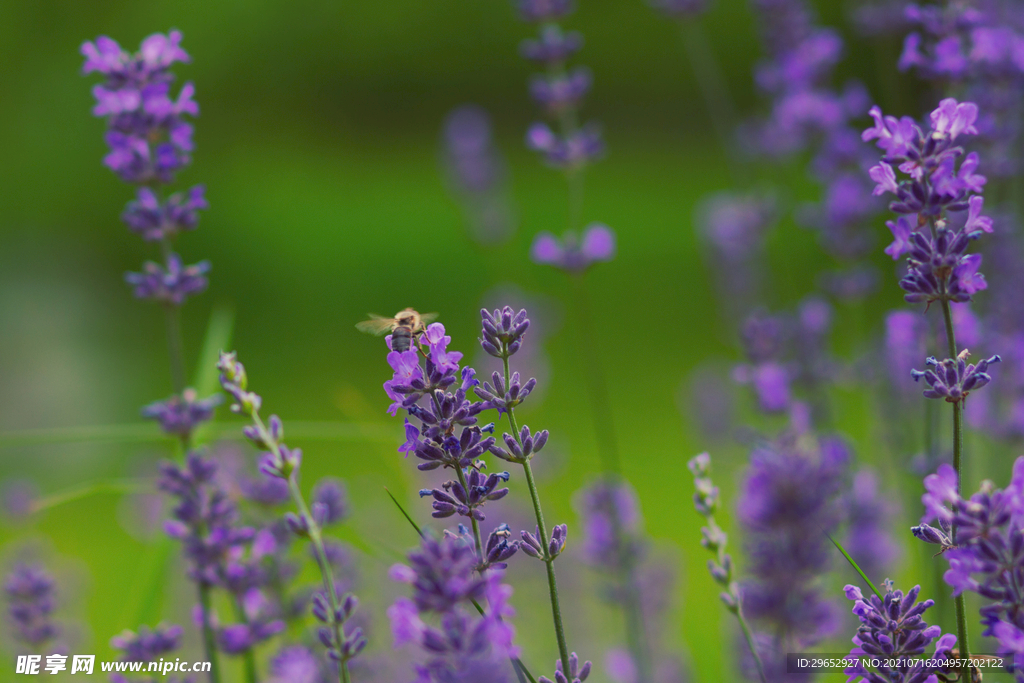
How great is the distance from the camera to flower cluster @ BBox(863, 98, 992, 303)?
78 centimetres

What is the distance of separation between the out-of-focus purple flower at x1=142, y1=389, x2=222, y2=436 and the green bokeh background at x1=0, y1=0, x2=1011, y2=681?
468 cm

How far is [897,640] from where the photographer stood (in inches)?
29.0

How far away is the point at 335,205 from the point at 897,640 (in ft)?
28.2

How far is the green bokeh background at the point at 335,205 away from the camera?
7.00 metres

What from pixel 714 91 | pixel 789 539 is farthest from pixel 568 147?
pixel 714 91

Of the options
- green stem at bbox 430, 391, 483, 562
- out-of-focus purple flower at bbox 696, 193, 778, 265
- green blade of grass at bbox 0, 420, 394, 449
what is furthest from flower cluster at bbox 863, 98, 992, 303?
out-of-focus purple flower at bbox 696, 193, 778, 265

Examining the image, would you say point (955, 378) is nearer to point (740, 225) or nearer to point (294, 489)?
point (294, 489)

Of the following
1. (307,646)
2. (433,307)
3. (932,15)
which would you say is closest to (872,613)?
(307,646)

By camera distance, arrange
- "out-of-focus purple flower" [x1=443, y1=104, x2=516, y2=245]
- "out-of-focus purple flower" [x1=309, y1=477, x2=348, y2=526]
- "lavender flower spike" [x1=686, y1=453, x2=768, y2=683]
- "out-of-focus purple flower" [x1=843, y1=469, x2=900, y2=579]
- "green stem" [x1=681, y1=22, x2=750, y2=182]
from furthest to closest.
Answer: "out-of-focus purple flower" [x1=443, y1=104, x2=516, y2=245] → "green stem" [x1=681, y1=22, x2=750, y2=182] → "out-of-focus purple flower" [x1=843, y1=469, x2=900, y2=579] → "out-of-focus purple flower" [x1=309, y1=477, x2=348, y2=526] → "lavender flower spike" [x1=686, y1=453, x2=768, y2=683]

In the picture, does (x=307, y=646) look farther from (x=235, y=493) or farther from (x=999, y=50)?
(x=999, y=50)

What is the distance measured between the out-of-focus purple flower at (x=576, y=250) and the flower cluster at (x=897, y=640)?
984 millimetres

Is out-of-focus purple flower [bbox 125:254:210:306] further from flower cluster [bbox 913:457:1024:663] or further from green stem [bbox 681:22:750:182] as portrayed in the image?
green stem [bbox 681:22:750:182]

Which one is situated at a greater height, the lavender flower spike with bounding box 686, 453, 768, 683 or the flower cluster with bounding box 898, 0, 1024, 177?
the flower cluster with bounding box 898, 0, 1024, 177

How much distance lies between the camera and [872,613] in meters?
0.74
